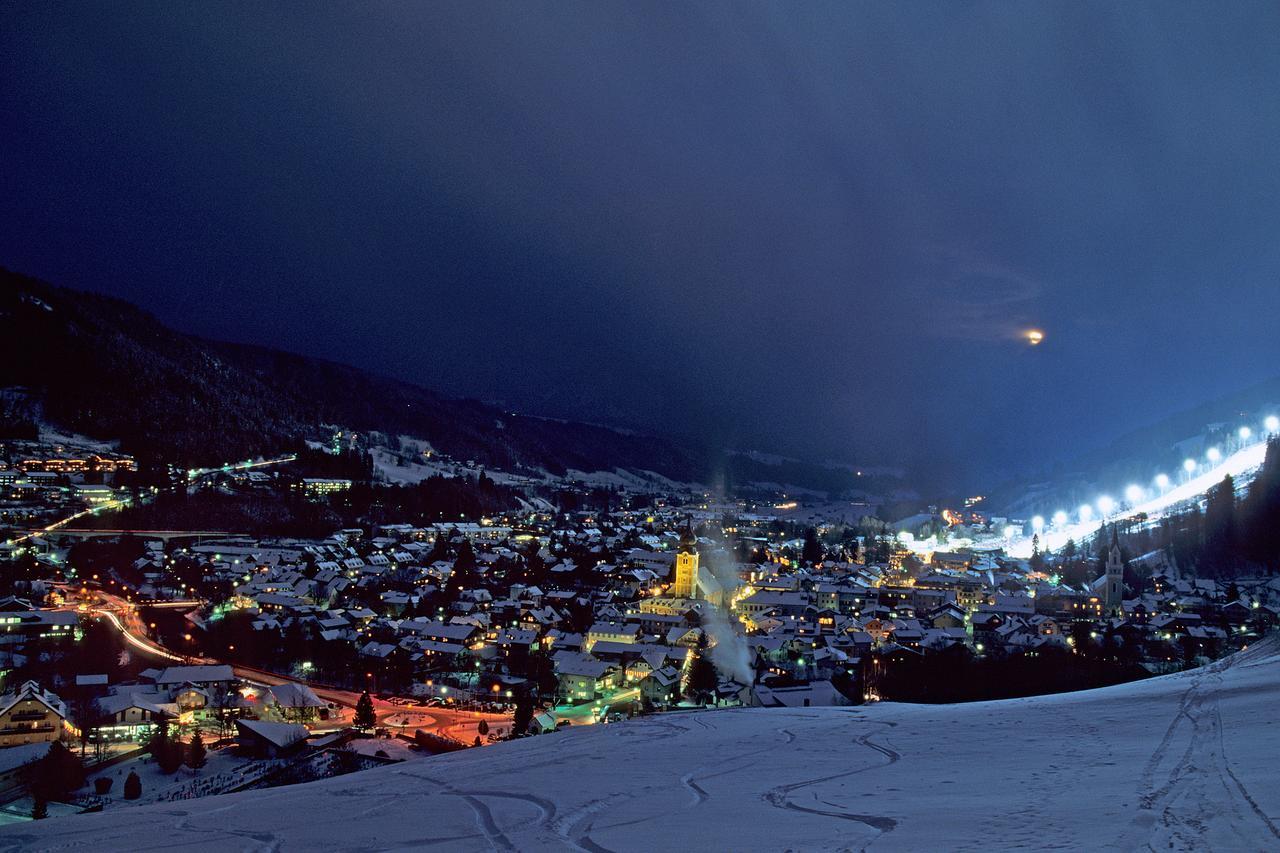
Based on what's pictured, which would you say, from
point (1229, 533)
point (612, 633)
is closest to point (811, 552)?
point (1229, 533)

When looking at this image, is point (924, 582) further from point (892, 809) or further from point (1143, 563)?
point (892, 809)

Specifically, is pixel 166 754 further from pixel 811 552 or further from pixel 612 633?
pixel 811 552

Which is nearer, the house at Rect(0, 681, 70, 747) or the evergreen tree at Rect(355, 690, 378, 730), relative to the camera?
the house at Rect(0, 681, 70, 747)

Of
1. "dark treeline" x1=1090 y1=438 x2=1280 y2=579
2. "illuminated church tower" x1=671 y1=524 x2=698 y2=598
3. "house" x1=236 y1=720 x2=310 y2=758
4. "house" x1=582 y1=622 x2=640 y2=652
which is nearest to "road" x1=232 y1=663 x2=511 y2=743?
"house" x1=236 y1=720 x2=310 y2=758

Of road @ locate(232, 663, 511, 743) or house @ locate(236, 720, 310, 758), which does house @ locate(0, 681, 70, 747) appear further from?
road @ locate(232, 663, 511, 743)

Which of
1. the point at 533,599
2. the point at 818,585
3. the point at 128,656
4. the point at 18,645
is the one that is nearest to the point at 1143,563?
the point at 818,585

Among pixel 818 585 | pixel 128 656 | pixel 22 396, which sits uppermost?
pixel 22 396
